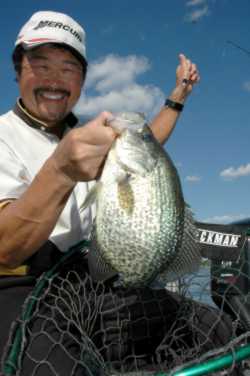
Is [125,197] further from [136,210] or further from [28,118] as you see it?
[28,118]

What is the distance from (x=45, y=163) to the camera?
248cm

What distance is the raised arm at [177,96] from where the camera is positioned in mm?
4531

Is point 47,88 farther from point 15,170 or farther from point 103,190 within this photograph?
point 103,190

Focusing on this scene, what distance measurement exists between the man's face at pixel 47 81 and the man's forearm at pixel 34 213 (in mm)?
1279

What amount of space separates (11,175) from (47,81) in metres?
0.97

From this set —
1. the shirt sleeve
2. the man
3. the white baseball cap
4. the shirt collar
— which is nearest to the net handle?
the man

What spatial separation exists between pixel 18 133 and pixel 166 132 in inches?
63.5

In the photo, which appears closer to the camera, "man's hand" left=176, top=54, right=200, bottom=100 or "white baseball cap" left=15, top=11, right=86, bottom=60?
"white baseball cap" left=15, top=11, right=86, bottom=60

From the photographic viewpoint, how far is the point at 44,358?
247cm

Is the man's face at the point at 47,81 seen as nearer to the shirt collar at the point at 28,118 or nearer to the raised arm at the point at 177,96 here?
Result: the shirt collar at the point at 28,118

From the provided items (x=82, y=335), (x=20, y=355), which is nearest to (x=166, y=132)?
(x=82, y=335)

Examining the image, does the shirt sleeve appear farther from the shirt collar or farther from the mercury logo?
the mercury logo

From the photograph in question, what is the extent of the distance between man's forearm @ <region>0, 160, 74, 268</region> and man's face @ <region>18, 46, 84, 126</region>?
1279mm

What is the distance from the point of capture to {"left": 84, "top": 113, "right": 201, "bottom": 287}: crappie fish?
2365 mm
